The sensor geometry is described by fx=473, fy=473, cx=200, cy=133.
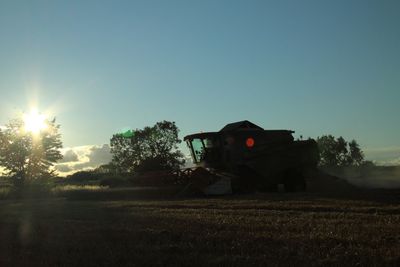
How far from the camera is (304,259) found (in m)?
7.10

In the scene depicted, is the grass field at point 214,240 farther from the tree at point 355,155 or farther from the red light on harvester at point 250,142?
the tree at point 355,155

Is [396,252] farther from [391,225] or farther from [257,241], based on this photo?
[391,225]

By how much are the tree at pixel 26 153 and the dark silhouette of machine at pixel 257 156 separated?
24.1 m

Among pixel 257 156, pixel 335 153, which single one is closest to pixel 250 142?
pixel 257 156

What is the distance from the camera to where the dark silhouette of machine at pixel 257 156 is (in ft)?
90.3

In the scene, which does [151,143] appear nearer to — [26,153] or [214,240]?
[26,153]

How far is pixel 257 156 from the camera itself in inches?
1094

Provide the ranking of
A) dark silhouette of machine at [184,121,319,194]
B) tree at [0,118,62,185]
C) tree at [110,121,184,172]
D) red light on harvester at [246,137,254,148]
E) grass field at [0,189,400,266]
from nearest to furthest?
grass field at [0,189,400,266] → dark silhouette of machine at [184,121,319,194] → red light on harvester at [246,137,254,148] → tree at [0,118,62,185] → tree at [110,121,184,172]

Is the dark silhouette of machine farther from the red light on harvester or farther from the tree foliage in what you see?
the tree foliage

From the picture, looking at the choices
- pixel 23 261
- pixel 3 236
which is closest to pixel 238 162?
pixel 3 236

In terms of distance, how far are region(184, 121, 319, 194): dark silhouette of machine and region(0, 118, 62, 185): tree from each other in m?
24.1

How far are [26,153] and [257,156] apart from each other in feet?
93.0

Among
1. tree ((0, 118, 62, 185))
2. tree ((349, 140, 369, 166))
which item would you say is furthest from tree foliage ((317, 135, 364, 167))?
tree ((0, 118, 62, 185))

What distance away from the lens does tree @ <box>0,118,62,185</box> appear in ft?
152
